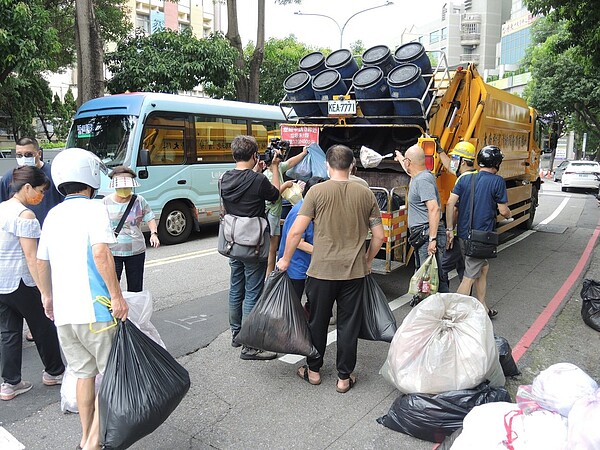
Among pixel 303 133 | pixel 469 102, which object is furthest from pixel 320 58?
pixel 469 102

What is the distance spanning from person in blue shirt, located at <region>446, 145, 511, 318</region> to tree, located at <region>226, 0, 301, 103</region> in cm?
1175

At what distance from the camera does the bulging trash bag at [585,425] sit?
1962 mm

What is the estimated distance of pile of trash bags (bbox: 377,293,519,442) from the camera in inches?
114

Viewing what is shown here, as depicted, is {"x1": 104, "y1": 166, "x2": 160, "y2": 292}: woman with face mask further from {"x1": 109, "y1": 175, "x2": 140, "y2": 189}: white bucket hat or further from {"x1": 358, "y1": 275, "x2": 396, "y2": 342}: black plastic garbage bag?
{"x1": 358, "y1": 275, "x2": 396, "y2": 342}: black plastic garbage bag

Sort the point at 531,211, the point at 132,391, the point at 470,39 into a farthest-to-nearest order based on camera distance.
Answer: the point at 470,39 < the point at 531,211 < the point at 132,391

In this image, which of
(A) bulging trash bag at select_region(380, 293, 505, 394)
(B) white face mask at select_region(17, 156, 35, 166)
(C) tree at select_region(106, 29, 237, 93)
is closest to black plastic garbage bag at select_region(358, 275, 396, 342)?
(A) bulging trash bag at select_region(380, 293, 505, 394)

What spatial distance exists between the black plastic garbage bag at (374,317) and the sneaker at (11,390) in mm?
2387

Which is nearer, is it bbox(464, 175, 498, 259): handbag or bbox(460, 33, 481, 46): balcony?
bbox(464, 175, 498, 259): handbag

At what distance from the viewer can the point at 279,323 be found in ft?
11.3

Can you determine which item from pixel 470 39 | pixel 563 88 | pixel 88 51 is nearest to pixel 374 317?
pixel 88 51

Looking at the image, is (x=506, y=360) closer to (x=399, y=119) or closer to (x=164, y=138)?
(x=399, y=119)

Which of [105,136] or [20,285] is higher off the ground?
[105,136]

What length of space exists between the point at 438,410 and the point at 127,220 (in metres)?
2.80

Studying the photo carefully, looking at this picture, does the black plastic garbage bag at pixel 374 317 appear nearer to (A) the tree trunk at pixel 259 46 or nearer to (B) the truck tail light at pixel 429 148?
(B) the truck tail light at pixel 429 148
